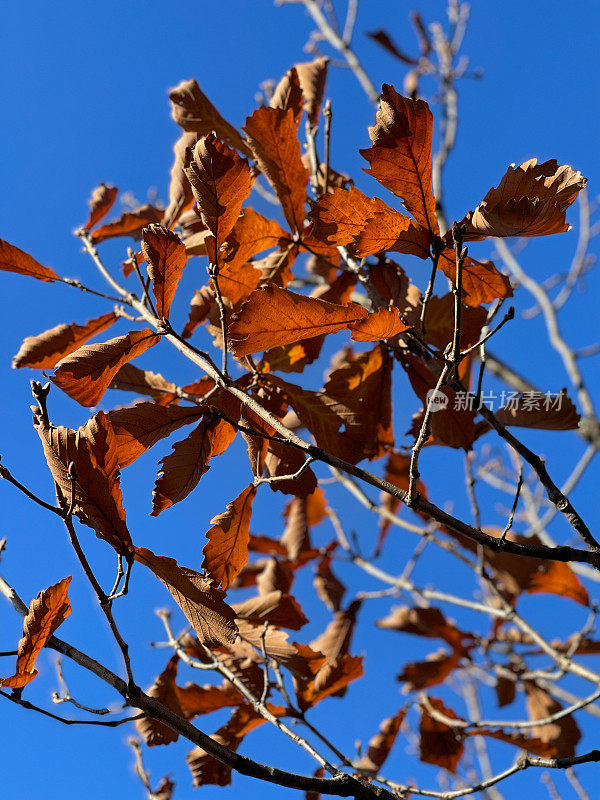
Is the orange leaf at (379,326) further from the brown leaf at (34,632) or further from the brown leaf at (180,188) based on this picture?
the brown leaf at (180,188)

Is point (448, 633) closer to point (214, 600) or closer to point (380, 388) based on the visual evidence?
point (380, 388)

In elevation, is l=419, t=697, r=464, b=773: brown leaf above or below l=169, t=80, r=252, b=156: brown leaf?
below

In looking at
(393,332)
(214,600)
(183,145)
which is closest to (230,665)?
(214,600)

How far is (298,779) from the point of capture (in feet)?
2.49

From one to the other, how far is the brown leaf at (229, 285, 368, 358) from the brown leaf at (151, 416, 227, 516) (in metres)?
0.21

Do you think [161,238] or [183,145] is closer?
[161,238]

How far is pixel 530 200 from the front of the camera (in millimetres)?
755

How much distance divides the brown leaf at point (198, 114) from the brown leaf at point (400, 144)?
478 mm

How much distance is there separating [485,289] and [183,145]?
0.70m

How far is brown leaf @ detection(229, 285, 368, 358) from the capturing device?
0.81 m

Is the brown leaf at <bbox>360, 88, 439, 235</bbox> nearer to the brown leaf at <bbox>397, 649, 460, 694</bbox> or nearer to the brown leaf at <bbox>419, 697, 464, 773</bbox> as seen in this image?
the brown leaf at <bbox>419, 697, 464, 773</bbox>

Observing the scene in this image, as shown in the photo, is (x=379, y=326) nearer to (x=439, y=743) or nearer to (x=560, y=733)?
(x=439, y=743)

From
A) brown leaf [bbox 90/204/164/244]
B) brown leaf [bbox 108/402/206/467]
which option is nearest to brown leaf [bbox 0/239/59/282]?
brown leaf [bbox 90/204/164/244]

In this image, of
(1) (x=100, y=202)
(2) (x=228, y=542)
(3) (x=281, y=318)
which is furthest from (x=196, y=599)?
(1) (x=100, y=202)
